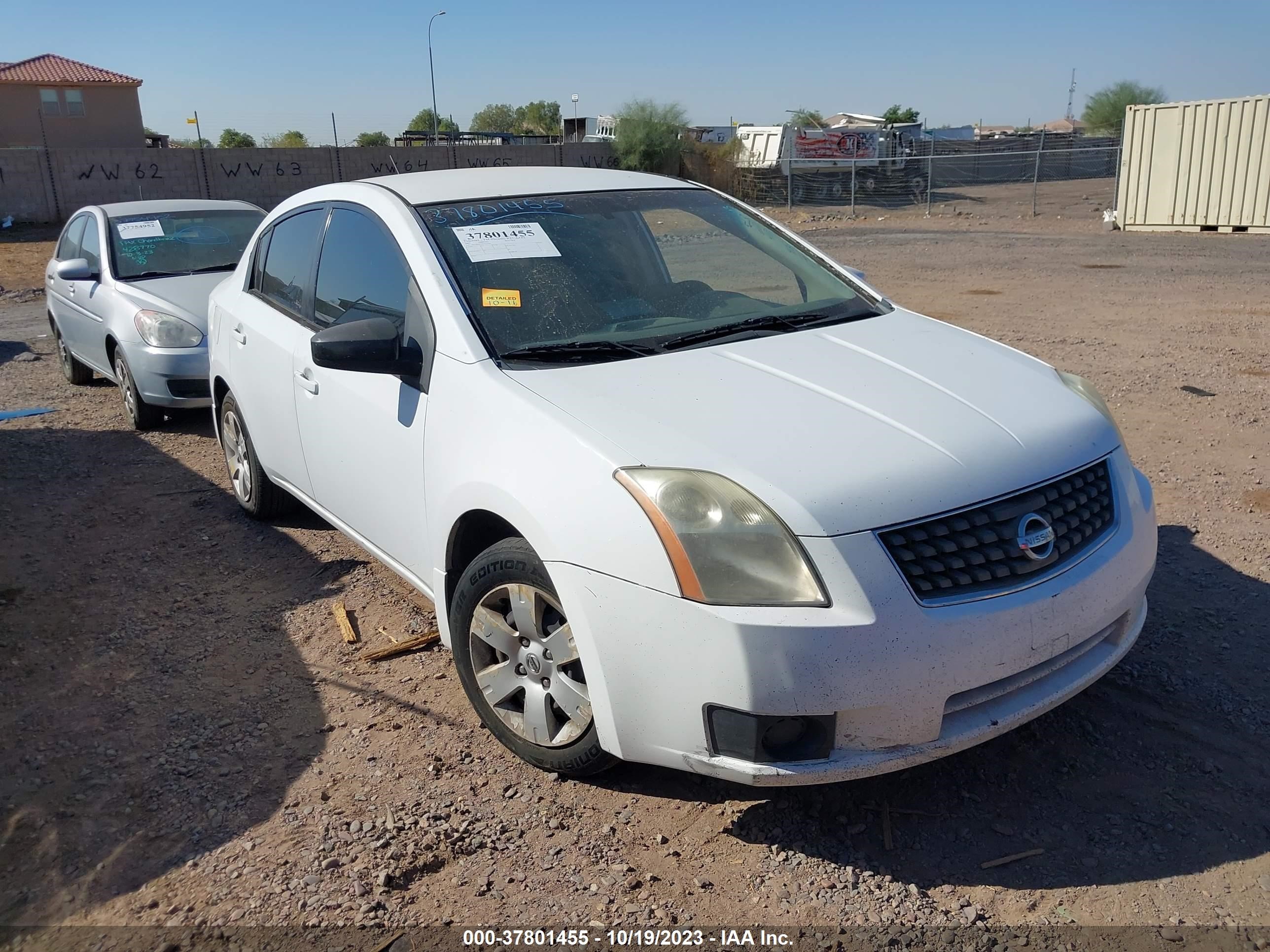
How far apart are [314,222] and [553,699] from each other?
8.55ft

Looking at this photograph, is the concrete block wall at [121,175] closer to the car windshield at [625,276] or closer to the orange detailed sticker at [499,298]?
the car windshield at [625,276]

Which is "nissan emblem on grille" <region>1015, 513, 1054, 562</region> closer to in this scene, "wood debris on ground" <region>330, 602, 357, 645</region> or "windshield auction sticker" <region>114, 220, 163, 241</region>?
"wood debris on ground" <region>330, 602, 357, 645</region>

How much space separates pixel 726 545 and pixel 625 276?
154cm

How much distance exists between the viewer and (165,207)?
8664 millimetres

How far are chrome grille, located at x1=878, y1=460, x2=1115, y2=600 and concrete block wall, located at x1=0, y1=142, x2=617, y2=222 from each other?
25.3 metres

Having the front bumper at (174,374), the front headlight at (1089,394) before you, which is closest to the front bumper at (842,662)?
the front headlight at (1089,394)

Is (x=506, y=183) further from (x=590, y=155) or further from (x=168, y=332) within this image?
(x=590, y=155)

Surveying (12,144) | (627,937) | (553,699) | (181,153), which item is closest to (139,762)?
(553,699)

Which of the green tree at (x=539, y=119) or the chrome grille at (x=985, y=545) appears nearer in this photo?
the chrome grille at (x=985, y=545)

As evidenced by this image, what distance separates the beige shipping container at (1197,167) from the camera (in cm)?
1923

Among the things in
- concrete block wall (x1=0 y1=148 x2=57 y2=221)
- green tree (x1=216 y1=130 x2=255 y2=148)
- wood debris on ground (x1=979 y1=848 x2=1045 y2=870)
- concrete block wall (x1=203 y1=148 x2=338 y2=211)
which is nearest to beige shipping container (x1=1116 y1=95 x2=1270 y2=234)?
wood debris on ground (x1=979 y1=848 x2=1045 y2=870)

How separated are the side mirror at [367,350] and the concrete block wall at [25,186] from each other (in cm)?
2906

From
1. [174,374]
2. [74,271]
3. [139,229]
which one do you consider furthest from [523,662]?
[139,229]

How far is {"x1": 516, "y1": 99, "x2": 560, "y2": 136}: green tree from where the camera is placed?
71775mm
